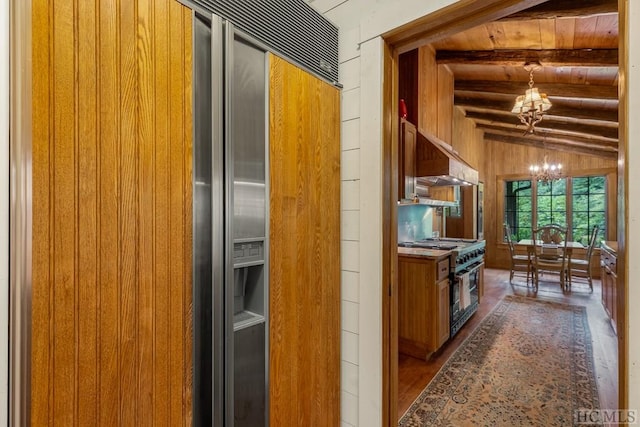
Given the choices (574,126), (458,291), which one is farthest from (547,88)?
(458,291)

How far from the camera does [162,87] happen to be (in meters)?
0.90

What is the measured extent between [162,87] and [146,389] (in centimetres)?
86

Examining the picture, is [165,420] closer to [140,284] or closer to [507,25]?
[140,284]

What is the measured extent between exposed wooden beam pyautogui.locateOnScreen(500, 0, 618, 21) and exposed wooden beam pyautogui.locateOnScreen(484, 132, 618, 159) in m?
5.79

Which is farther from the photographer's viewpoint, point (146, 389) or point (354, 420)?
point (354, 420)

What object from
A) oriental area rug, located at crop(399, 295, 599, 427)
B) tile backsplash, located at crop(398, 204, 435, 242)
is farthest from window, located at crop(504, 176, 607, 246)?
tile backsplash, located at crop(398, 204, 435, 242)

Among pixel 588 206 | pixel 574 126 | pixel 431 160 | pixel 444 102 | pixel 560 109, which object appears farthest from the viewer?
pixel 588 206

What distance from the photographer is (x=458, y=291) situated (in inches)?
126

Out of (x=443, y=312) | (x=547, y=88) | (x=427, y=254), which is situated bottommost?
(x=443, y=312)

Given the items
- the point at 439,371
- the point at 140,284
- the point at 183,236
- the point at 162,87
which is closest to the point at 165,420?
the point at 140,284

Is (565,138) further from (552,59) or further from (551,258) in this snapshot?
(552,59)

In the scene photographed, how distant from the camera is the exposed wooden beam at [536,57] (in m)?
2.85

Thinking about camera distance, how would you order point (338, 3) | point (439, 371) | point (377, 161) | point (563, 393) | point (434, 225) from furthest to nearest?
point (434, 225) → point (439, 371) → point (563, 393) → point (338, 3) → point (377, 161)

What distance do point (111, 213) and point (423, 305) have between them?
265cm
